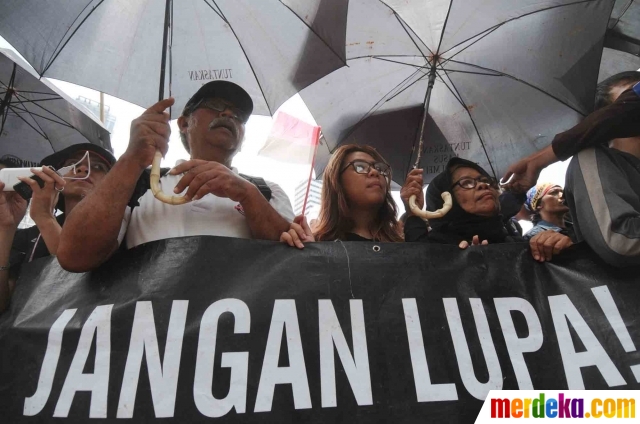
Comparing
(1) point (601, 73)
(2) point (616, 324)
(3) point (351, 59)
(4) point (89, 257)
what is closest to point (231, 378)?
(4) point (89, 257)

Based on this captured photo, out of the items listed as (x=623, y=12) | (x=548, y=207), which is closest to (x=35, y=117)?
(x=548, y=207)

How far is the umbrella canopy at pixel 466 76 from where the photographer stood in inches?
136

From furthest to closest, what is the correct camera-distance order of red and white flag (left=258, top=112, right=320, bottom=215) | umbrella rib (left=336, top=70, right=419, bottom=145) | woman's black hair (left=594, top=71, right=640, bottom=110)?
red and white flag (left=258, top=112, right=320, bottom=215) < umbrella rib (left=336, top=70, right=419, bottom=145) < woman's black hair (left=594, top=71, right=640, bottom=110)

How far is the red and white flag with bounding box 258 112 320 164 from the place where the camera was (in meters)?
6.06

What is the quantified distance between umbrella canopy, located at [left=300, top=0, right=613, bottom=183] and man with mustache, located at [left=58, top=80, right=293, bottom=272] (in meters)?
1.67

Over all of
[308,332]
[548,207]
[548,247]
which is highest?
[548,207]

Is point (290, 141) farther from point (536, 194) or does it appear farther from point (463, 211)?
point (463, 211)

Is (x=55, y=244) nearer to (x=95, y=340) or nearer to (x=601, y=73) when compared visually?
(x=95, y=340)

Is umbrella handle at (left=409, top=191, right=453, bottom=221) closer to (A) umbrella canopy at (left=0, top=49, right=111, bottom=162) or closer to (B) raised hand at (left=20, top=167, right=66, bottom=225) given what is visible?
(B) raised hand at (left=20, top=167, right=66, bottom=225)

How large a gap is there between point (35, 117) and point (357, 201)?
9.06 ft

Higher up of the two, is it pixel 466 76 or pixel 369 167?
pixel 466 76

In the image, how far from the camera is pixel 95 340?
68.1 inches

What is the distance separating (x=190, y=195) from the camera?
6.00ft

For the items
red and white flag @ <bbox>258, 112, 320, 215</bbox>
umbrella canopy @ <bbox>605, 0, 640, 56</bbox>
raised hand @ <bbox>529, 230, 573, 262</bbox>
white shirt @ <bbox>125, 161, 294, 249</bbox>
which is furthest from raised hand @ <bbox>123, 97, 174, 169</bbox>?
red and white flag @ <bbox>258, 112, 320, 215</bbox>
